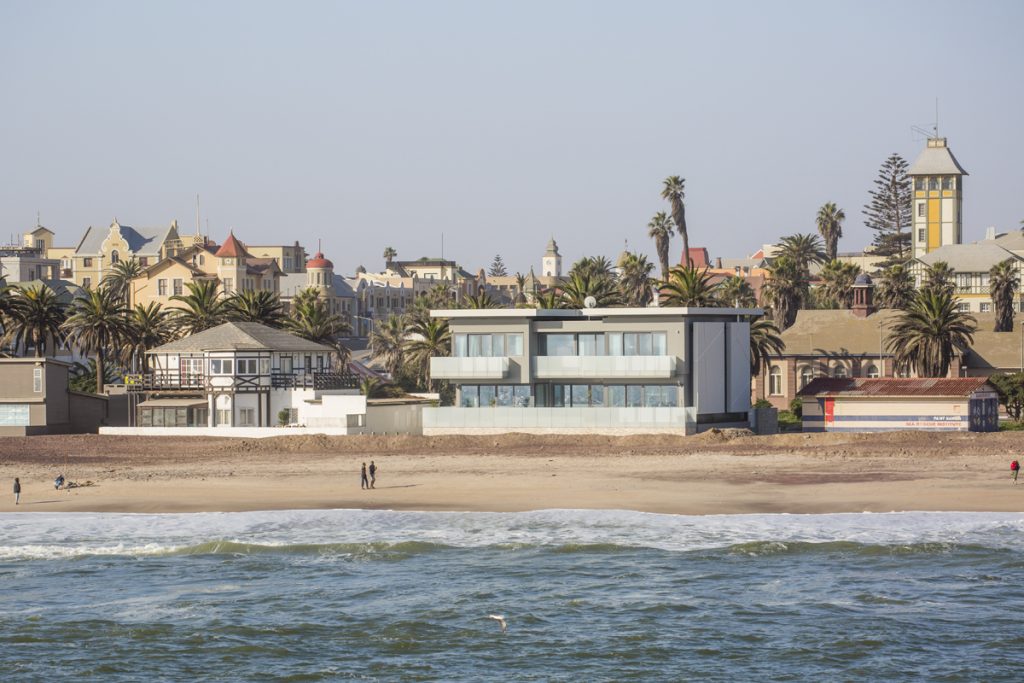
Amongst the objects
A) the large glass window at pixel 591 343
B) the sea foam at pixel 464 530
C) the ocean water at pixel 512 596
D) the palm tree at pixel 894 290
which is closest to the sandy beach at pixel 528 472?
the sea foam at pixel 464 530

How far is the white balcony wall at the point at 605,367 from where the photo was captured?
70938mm

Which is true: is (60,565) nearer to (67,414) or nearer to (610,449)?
(610,449)

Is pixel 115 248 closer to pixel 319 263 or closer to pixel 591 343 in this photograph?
pixel 319 263

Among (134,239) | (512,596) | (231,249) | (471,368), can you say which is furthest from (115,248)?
(512,596)

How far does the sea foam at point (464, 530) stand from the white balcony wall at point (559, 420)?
63.6ft

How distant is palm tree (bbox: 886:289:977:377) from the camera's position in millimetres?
82438

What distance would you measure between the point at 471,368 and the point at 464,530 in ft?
80.3

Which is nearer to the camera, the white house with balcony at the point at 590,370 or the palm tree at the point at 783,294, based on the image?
the white house with balcony at the point at 590,370

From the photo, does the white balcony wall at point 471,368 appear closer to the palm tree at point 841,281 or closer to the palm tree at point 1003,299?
the palm tree at point 1003,299

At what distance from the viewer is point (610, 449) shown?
6662cm

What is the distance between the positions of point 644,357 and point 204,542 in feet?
95.4

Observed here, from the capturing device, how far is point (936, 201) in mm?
190750

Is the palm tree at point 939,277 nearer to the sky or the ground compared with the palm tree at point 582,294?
nearer to the sky

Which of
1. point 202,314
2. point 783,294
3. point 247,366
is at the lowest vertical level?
point 247,366
